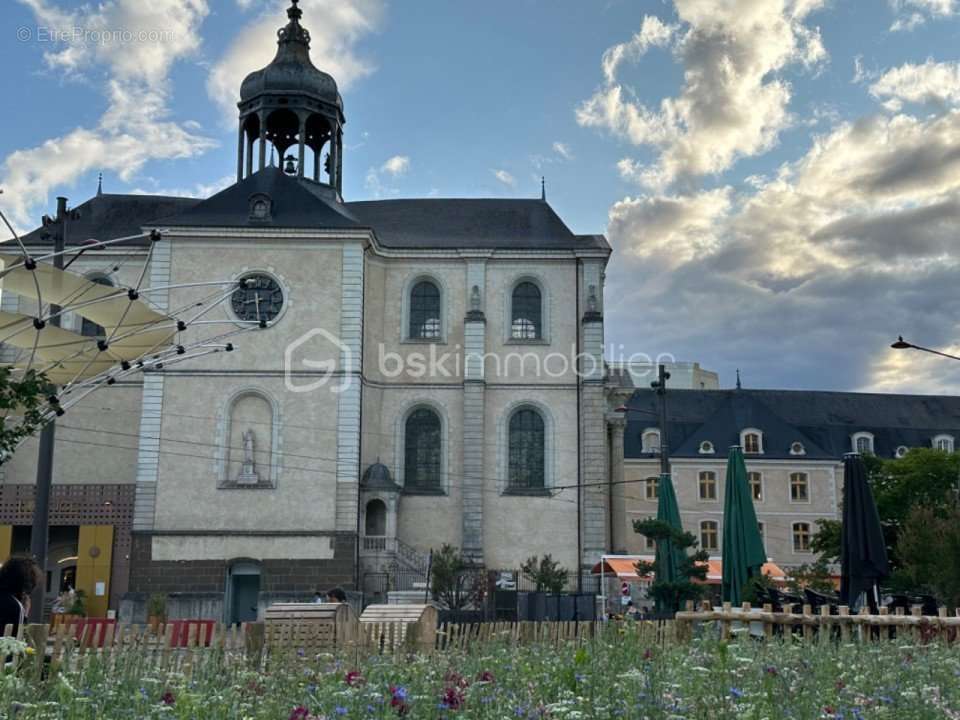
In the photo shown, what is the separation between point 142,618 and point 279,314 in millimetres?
10514

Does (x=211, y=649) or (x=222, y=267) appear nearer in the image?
(x=211, y=649)

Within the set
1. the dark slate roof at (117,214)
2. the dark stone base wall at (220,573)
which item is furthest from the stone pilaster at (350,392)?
the dark slate roof at (117,214)

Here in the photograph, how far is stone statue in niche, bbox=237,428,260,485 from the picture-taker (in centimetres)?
3628

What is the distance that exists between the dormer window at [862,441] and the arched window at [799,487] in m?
7.50

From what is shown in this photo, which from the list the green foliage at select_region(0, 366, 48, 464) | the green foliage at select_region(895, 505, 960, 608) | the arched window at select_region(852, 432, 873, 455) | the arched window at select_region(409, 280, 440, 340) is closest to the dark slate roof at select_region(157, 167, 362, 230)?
the arched window at select_region(409, 280, 440, 340)

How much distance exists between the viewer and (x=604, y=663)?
7.85 metres

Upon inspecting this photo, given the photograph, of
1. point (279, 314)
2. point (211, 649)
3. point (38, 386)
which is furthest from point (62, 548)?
point (211, 649)

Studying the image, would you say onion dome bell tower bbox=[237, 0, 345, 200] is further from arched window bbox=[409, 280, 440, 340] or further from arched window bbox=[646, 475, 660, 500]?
arched window bbox=[646, 475, 660, 500]

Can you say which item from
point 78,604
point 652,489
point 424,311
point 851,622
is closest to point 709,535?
point 652,489

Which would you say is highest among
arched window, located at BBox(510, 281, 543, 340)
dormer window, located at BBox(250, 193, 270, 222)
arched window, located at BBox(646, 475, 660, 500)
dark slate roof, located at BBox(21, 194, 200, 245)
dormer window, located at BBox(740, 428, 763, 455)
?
dark slate roof, located at BBox(21, 194, 200, 245)

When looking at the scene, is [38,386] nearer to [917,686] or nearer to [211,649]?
[211,649]

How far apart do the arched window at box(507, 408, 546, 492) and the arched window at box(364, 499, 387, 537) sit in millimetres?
4423

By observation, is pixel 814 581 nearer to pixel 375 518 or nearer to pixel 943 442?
pixel 375 518

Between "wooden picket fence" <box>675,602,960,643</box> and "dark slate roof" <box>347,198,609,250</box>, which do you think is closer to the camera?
"wooden picket fence" <box>675,602,960,643</box>
